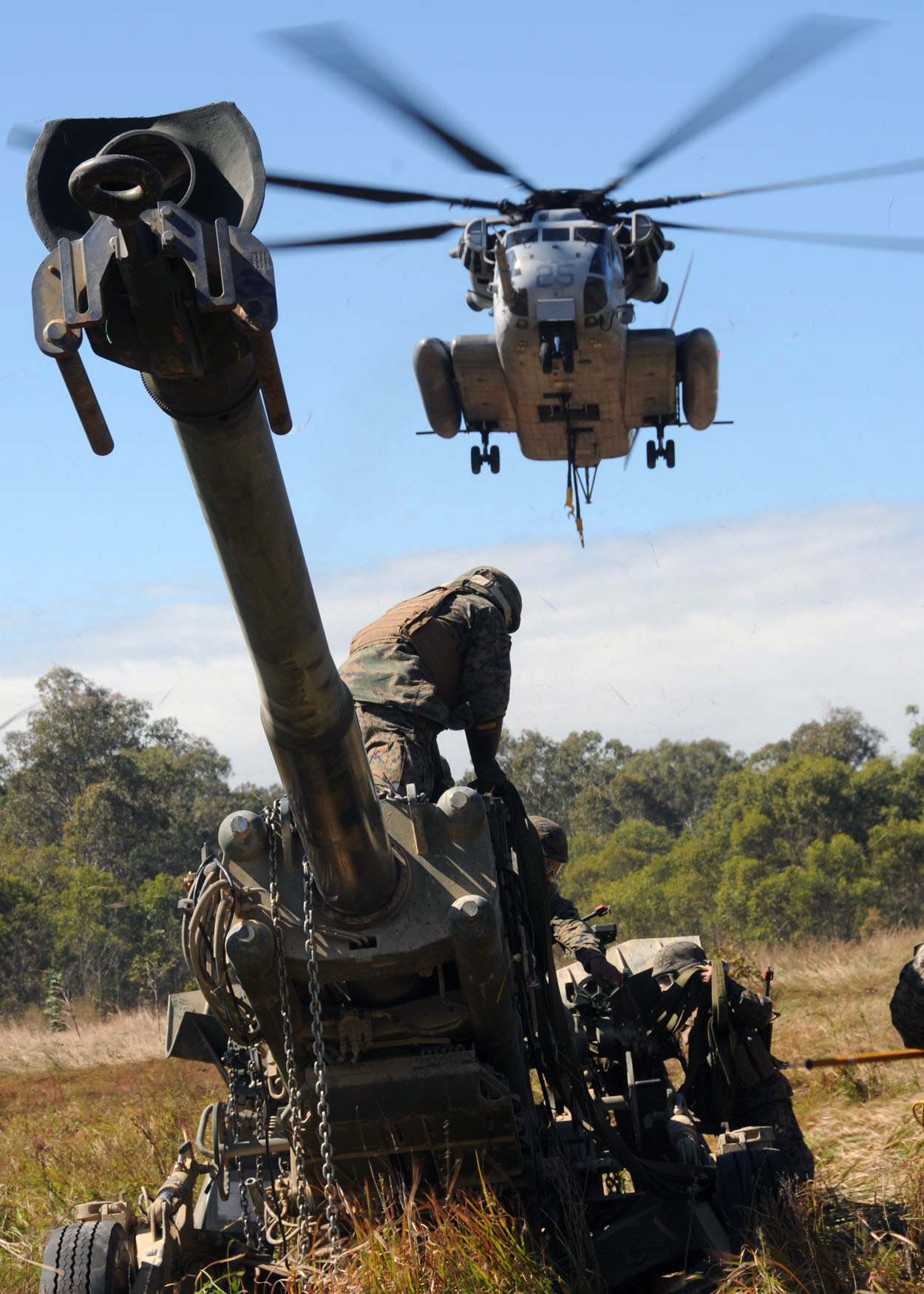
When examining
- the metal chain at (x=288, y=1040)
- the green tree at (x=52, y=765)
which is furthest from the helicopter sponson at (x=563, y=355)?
the green tree at (x=52, y=765)

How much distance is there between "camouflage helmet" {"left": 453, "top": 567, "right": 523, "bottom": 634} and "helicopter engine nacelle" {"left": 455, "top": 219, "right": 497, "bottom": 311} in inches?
358

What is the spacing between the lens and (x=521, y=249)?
48.5 feet

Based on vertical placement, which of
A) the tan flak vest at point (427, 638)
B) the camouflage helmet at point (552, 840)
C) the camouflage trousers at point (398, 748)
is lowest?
the camouflage helmet at point (552, 840)

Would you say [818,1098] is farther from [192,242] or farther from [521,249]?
A: [521,249]

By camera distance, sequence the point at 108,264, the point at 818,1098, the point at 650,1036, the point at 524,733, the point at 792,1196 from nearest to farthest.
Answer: the point at 108,264 → the point at 792,1196 → the point at 650,1036 → the point at 818,1098 → the point at 524,733

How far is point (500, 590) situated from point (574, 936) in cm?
166

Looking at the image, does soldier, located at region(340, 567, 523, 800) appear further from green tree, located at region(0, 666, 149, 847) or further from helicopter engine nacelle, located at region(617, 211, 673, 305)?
green tree, located at region(0, 666, 149, 847)

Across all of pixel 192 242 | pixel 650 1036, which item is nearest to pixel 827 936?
pixel 650 1036

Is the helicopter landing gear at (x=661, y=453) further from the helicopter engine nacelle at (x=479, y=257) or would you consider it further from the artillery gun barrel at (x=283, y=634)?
the artillery gun barrel at (x=283, y=634)

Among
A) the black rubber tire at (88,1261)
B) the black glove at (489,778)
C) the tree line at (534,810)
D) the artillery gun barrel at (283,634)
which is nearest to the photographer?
the artillery gun barrel at (283,634)

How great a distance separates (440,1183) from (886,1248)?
1687mm

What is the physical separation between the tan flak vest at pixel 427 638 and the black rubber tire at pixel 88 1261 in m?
2.49

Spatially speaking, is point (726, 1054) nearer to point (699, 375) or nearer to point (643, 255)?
point (699, 375)

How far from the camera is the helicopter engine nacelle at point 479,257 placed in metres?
15.3
